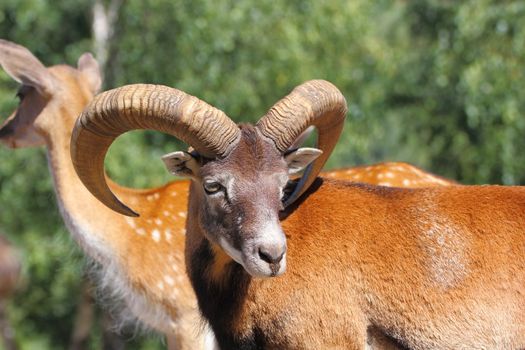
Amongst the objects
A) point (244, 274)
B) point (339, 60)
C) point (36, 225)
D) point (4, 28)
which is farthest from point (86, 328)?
point (244, 274)

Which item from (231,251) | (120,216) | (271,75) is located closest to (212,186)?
(231,251)

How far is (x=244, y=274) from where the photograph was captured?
6.82m

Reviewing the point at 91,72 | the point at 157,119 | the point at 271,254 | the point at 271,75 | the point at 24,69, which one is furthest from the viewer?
the point at 271,75

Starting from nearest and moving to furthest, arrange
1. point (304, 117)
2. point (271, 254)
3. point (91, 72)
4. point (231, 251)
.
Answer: point (271, 254) < point (231, 251) < point (304, 117) < point (91, 72)

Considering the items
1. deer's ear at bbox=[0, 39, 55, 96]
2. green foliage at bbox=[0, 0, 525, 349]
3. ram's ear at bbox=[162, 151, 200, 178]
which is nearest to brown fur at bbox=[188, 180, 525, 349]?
ram's ear at bbox=[162, 151, 200, 178]

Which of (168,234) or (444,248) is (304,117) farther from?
(168,234)

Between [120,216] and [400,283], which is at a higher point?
[400,283]

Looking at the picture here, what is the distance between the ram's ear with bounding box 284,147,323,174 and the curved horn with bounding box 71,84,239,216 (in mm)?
491

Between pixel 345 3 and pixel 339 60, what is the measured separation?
3.53ft

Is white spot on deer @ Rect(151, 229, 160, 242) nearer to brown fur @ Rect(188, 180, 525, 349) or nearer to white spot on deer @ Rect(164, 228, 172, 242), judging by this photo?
white spot on deer @ Rect(164, 228, 172, 242)

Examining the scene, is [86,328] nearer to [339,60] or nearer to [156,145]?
[156,145]

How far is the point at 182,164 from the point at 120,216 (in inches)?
105

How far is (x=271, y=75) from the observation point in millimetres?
16125

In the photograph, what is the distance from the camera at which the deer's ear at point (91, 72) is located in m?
10.3
